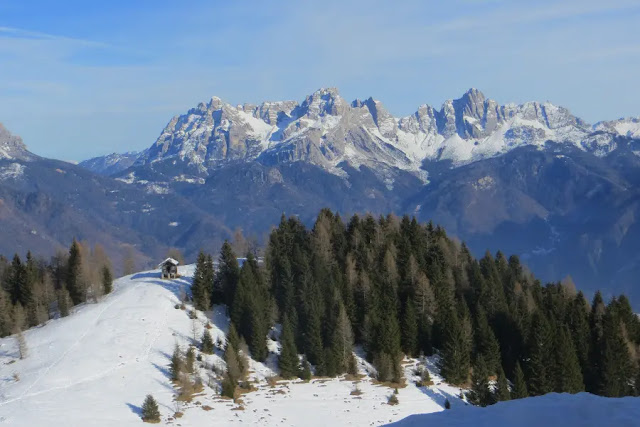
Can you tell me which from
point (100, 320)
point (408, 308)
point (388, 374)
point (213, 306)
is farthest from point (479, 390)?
point (100, 320)

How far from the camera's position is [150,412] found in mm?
62000

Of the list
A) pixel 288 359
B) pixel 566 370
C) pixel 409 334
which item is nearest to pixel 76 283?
pixel 288 359

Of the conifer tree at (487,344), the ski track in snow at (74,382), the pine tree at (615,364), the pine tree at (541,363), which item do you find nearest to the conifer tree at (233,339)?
the ski track in snow at (74,382)

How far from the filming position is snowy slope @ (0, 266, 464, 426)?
63.2 metres

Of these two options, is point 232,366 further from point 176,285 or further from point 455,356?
point 176,285

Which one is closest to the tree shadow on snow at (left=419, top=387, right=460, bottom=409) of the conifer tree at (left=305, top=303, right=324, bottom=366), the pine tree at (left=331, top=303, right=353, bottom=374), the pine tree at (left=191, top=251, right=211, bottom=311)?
the pine tree at (left=331, top=303, right=353, bottom=374)

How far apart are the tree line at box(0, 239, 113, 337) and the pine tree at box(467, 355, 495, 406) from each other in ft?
167

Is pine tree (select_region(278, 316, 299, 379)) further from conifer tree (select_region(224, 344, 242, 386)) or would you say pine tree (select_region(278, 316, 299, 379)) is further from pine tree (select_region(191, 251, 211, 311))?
pine tree (select_region(191, 251, 211, 311))

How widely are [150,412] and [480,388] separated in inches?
1323

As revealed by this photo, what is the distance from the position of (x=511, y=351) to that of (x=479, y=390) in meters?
18.0

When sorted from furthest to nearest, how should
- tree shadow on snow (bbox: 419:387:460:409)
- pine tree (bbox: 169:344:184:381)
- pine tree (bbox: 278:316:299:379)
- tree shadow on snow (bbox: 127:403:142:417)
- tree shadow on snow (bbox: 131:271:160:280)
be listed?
tree shadow on snow (bbox: 131:271:160:280)
pine tree (bbox: 278:316:299:379)
tree shadow on snow (bbox: 419:387:460:409)
pine tree (bbox: 169:344:184:381)
tree shadow on snow (bbox: 127:403:142:417)

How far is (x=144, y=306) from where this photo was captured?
8988 cm

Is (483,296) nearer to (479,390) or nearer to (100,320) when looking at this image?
(479,390)

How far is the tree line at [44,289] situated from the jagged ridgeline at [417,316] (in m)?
16.1
